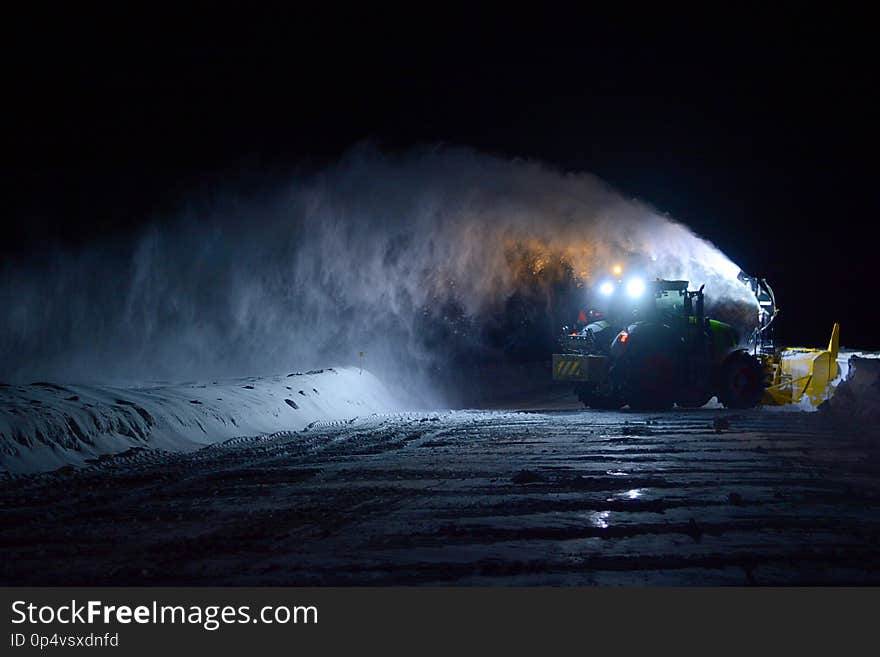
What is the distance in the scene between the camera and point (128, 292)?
2306 centimetres

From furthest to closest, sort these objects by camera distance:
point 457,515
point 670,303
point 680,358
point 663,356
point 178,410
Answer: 1. point 670,303
2. point 680,358
3. point 663,356
4. point 178,410
5. point 457,515

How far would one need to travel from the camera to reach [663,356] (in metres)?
18.8

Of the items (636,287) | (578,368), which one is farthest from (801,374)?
(578,368)

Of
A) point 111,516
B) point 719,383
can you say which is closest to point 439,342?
point 719,383

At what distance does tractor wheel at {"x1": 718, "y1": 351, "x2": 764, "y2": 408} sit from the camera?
19.3 metres

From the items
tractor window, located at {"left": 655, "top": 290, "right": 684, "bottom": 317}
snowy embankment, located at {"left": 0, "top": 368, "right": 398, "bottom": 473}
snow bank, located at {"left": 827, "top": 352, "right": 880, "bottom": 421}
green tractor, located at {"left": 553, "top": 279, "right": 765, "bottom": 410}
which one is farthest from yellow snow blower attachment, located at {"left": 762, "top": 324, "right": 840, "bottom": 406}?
snowy embankment, located at {"left": 0, "top": 368, "right": 398, "bottom": 473}

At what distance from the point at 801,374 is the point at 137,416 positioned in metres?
14.7

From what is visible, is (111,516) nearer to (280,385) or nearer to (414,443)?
(414,443)

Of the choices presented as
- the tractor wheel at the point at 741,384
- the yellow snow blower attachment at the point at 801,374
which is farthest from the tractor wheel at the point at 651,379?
the yellow snow blower attachment at the point at 801,374

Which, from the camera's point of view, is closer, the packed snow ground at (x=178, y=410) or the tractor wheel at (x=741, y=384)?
the packed snow ground at (x=178, y=410)

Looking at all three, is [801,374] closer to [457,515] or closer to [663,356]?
[663,356]

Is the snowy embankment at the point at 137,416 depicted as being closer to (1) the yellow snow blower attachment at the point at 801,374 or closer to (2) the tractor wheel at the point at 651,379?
(2) the tractor wheel at the point at 651,379

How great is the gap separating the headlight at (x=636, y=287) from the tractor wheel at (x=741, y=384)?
257cm

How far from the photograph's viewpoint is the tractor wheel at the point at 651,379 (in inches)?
739
